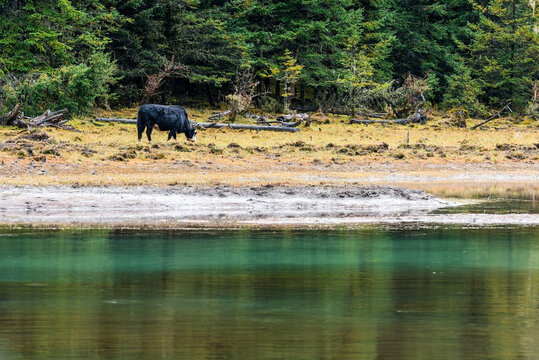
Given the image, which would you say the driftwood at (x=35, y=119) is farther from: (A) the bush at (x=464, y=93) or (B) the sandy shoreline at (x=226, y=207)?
(A) the bush at (x=464, y=93)

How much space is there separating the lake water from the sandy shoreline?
1696mm

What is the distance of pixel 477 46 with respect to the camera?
56094 millimetres

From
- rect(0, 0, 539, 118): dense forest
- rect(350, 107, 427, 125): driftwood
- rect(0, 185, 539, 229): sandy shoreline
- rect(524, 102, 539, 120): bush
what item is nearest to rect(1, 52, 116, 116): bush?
rect(0, 0, 539, 118): dense forest

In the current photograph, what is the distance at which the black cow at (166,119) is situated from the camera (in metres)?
32.8

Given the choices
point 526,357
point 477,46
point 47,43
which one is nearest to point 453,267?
point 526,357

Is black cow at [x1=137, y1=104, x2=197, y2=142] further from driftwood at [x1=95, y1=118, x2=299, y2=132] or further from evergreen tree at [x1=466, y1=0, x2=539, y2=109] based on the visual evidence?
evergreen tree at [x1=466, y1=0, x2=539, y2=109]

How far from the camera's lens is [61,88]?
38.7m

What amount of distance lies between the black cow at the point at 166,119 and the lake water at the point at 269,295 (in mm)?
17039

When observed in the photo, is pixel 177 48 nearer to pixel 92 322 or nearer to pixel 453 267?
pixel 453 267

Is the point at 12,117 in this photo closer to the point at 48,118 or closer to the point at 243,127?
the point at 48,118

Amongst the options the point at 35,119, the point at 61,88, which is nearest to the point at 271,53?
the point at 61,88

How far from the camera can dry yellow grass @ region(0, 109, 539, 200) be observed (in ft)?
81.0

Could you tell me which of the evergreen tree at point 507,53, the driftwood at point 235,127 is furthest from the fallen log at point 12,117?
the evergreen tree at point 507,53

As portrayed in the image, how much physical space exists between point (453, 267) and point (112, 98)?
34.0 m
